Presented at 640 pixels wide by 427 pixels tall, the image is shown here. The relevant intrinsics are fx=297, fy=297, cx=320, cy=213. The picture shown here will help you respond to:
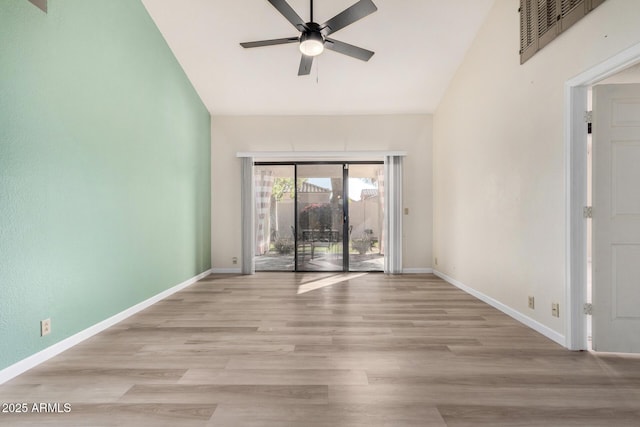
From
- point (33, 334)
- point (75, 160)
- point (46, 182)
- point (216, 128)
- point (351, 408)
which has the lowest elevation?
point (351, 408)

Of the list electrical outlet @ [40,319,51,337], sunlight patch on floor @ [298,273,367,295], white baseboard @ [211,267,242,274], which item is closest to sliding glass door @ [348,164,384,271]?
sunlight patch on floor @ [298,273,367,295]

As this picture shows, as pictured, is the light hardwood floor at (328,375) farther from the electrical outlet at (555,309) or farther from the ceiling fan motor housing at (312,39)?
the ceiling fan motor housing at (312,39)

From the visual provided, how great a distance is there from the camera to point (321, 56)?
4.15m

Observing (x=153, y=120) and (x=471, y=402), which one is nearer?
(x=471, y=402)

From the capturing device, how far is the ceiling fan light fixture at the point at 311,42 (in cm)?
268

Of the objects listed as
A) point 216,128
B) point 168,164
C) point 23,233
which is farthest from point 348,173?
point 23,233

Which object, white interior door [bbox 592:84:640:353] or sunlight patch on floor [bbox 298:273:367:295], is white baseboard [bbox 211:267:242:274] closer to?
sunlight patch on floor [bbox 298:273:367:295]

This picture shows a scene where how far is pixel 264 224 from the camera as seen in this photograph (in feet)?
18.5

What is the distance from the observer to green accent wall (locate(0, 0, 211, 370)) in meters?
1.97

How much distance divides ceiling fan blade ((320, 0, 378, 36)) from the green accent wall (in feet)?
7.01

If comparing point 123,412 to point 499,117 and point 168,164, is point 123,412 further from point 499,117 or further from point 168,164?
point 499,117

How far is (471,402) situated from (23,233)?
3034 mm

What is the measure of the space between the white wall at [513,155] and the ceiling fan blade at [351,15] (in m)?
1.60

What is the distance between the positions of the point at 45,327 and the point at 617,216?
4.32 m
